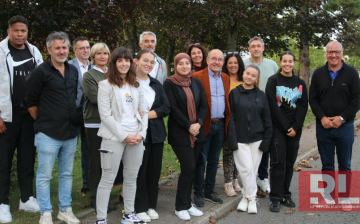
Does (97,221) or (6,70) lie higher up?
(6,70)

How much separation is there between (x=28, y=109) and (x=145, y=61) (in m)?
1.61

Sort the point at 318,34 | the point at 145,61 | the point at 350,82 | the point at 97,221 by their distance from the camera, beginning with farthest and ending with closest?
the point at 318,34 → the point at 350,82 → the point at 145,61 → the point at 97,221

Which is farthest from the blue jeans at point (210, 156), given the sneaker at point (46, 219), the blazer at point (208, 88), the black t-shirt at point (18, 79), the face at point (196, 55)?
the black t-shirt at point (18, 79)

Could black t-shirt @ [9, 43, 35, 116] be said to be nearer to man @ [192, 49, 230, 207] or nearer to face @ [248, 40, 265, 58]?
man @ [192, 49, 230, 207]

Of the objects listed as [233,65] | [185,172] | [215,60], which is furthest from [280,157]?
[215,60]

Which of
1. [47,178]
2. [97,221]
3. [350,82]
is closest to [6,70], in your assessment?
[47,178]

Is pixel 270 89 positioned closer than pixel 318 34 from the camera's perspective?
Yes

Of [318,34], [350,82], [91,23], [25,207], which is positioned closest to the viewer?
[25,207]

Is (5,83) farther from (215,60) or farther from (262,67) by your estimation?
(262,67)

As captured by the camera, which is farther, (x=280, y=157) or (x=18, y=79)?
(x=280, y=157)

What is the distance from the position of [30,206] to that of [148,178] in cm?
169

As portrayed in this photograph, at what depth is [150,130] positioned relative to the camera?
16.5ft

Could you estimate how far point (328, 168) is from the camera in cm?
600

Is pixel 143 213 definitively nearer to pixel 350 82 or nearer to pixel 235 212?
pixel 235 212
